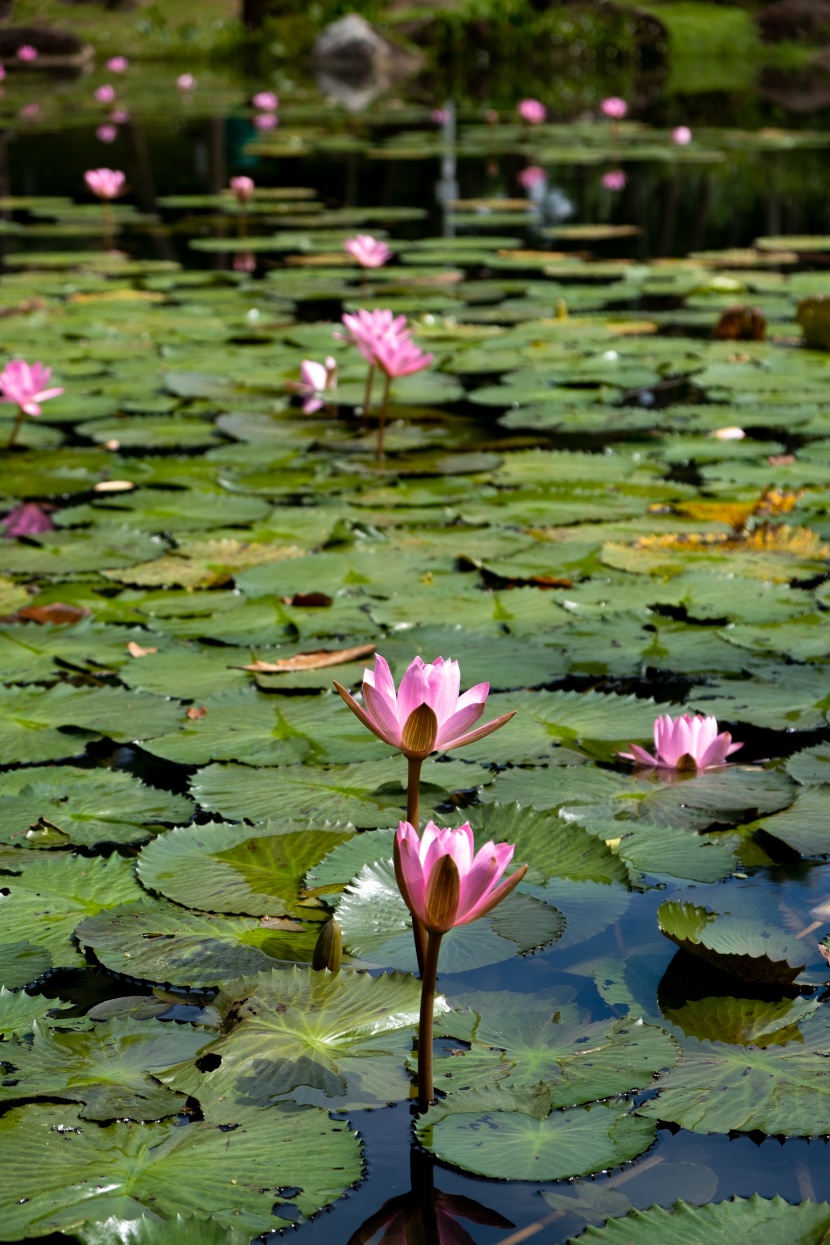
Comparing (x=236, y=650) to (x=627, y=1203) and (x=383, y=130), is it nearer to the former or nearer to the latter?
(x=627, y=1203)

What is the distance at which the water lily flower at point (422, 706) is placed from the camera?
110 cm

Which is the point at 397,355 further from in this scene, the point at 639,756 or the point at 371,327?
the point at 639,756

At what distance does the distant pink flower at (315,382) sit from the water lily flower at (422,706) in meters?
2.51

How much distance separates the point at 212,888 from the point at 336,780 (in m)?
0.30

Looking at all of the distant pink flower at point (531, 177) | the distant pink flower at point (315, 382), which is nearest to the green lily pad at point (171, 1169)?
the distant pink flower at point (315, 382)

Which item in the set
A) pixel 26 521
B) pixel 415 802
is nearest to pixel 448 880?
pixel 415 802

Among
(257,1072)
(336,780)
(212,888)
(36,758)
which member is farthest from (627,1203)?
(36,758)

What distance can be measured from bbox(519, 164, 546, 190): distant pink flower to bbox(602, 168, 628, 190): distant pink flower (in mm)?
471

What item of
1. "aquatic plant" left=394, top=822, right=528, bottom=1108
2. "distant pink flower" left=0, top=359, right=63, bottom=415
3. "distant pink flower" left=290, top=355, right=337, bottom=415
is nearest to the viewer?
"aquatic plant" left=394, top=822, right=528, bottom=1108

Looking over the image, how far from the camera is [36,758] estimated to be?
1.78 metres

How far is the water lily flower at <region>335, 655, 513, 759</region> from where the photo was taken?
3.62 ft

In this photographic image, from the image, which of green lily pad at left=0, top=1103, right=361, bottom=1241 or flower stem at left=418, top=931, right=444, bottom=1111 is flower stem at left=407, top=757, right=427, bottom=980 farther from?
green lily pad at left=0, top=1103, right=361, bottom=1241

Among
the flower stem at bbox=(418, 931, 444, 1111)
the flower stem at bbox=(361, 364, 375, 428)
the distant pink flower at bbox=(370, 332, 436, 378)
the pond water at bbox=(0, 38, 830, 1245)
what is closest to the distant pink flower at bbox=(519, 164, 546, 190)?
the pond water at bbox=(0, 38, 830, 1245)

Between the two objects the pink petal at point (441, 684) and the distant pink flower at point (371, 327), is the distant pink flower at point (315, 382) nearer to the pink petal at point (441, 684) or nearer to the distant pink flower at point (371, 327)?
the distant pink flower at point (371, 327)
